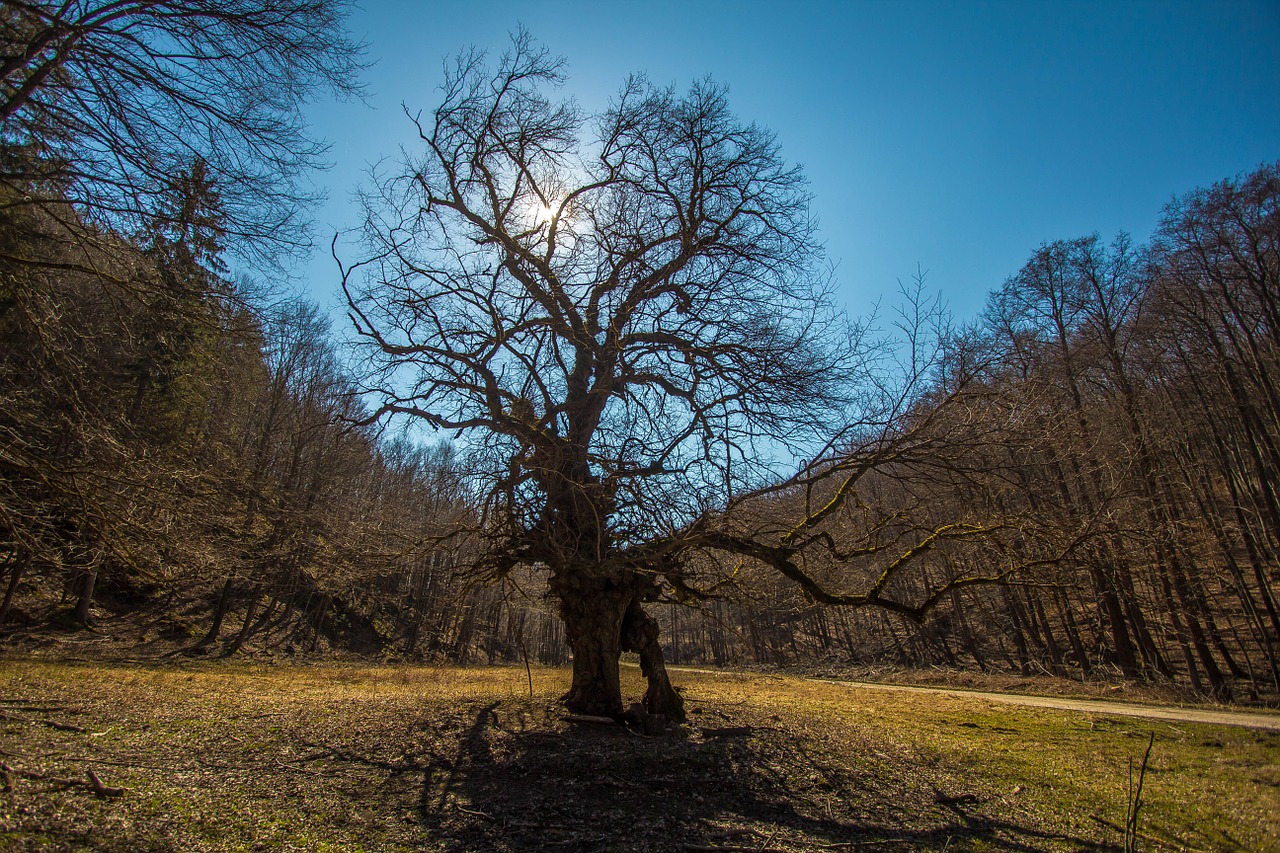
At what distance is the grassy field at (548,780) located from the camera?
13.0 feet

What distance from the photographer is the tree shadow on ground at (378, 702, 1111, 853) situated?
14.0ft

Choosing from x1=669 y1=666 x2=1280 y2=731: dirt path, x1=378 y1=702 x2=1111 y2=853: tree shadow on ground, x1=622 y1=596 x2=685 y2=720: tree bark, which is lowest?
x1=669 y1=666 x2=1280 y2=731: dirt path

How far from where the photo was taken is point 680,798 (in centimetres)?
511

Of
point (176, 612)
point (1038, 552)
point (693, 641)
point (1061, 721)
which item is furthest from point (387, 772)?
point (693, 641)

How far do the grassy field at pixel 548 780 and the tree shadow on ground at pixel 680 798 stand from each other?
1.0 inches

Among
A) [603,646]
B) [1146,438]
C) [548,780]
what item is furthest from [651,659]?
[1146,438]

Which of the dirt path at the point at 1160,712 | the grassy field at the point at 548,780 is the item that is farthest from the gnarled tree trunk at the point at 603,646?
the dirt path at the point at 1160,712

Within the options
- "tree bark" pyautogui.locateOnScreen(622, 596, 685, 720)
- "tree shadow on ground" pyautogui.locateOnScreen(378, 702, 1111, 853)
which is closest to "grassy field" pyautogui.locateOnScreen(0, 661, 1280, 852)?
"tree shadow on ground" pyautogui.locateOnScreen(378, 702, 1111, 853)

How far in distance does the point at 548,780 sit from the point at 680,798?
131cm

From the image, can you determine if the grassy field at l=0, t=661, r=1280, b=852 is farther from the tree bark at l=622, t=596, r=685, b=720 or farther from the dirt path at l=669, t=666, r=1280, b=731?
the dirt path at l=669, t=666, r=1280, b=731

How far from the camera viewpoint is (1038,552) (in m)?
6.35

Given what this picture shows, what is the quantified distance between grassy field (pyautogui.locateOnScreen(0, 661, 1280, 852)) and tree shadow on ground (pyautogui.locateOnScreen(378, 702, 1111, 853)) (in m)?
0.02

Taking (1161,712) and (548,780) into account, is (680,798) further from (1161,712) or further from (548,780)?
(1161,712)

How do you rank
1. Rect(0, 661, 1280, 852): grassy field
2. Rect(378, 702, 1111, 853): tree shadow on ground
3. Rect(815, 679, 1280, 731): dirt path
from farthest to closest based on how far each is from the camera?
1. Rect(815, 679, 1280, 731): dirt path
2. Rect(378, 702, 1111, 853): tree shadow on ground
3. Rect(0, 661, 1280, 852): grassy field
